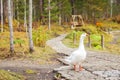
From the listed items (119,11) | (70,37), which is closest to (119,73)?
(70,37)

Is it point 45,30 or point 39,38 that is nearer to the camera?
point 39,38

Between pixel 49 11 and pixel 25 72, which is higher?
pixel 49 11

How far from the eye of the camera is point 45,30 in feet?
69.2

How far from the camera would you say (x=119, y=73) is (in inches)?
413

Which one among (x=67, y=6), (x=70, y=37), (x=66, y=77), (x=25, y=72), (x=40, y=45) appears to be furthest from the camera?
(x=67, y=6)

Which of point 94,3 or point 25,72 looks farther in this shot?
point 94,3

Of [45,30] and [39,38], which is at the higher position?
[45,30]

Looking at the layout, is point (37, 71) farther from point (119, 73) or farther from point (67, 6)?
point (67, 6)

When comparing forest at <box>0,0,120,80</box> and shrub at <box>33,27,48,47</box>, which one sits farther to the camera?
shrub at <box>33,27,48,47</box>

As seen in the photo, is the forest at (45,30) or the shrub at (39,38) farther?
the shrub at (39,38)

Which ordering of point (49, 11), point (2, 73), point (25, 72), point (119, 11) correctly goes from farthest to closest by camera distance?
point (119, 11)
point (49, 11)
point (25, 72)
point (2, 73)

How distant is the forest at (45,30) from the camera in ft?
49.5

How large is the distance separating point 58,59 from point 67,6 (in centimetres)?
3180

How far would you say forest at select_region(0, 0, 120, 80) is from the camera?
1508 cm
